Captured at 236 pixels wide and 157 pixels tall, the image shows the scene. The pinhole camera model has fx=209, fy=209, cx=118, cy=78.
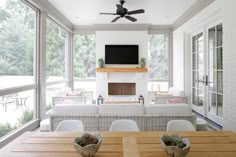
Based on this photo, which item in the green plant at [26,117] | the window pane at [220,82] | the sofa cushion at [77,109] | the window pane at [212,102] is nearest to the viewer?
the sofa cushion at [77,109]

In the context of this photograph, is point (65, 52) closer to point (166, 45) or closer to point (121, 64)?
point (121, 64)

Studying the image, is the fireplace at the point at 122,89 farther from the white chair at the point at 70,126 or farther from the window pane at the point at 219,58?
the white chair at the point at 70,126

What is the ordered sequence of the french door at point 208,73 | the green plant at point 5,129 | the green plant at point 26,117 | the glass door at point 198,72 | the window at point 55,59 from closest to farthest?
the green plant at point 5,129 → the green plant at point 26,117 → the french door at point 208,73 → the glass door at point 198,72 → the window at point 55,59

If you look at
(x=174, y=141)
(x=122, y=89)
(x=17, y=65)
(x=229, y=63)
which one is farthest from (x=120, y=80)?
(x=174, y=141)

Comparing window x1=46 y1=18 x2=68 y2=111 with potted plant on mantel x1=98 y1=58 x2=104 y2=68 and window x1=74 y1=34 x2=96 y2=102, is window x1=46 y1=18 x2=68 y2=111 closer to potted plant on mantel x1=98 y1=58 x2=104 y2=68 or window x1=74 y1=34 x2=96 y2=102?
window x1=74 y1=34 x2=96 y2=102

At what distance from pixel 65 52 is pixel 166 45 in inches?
151

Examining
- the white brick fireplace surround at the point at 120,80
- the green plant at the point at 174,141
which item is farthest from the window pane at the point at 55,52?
the green plant at the point at 174,141

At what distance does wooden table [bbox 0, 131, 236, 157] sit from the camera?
1573mm

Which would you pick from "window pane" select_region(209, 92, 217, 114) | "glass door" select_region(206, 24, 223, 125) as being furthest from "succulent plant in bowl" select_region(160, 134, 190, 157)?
"window pane" select_region(209, 92, 217, 114)

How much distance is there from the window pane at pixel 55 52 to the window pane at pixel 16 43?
3.35ft

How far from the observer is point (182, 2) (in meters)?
5.36

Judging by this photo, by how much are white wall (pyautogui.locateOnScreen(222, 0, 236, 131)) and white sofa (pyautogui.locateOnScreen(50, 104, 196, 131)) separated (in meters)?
0.99

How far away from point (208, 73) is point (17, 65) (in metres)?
4.26

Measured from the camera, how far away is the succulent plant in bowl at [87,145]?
1470mm
